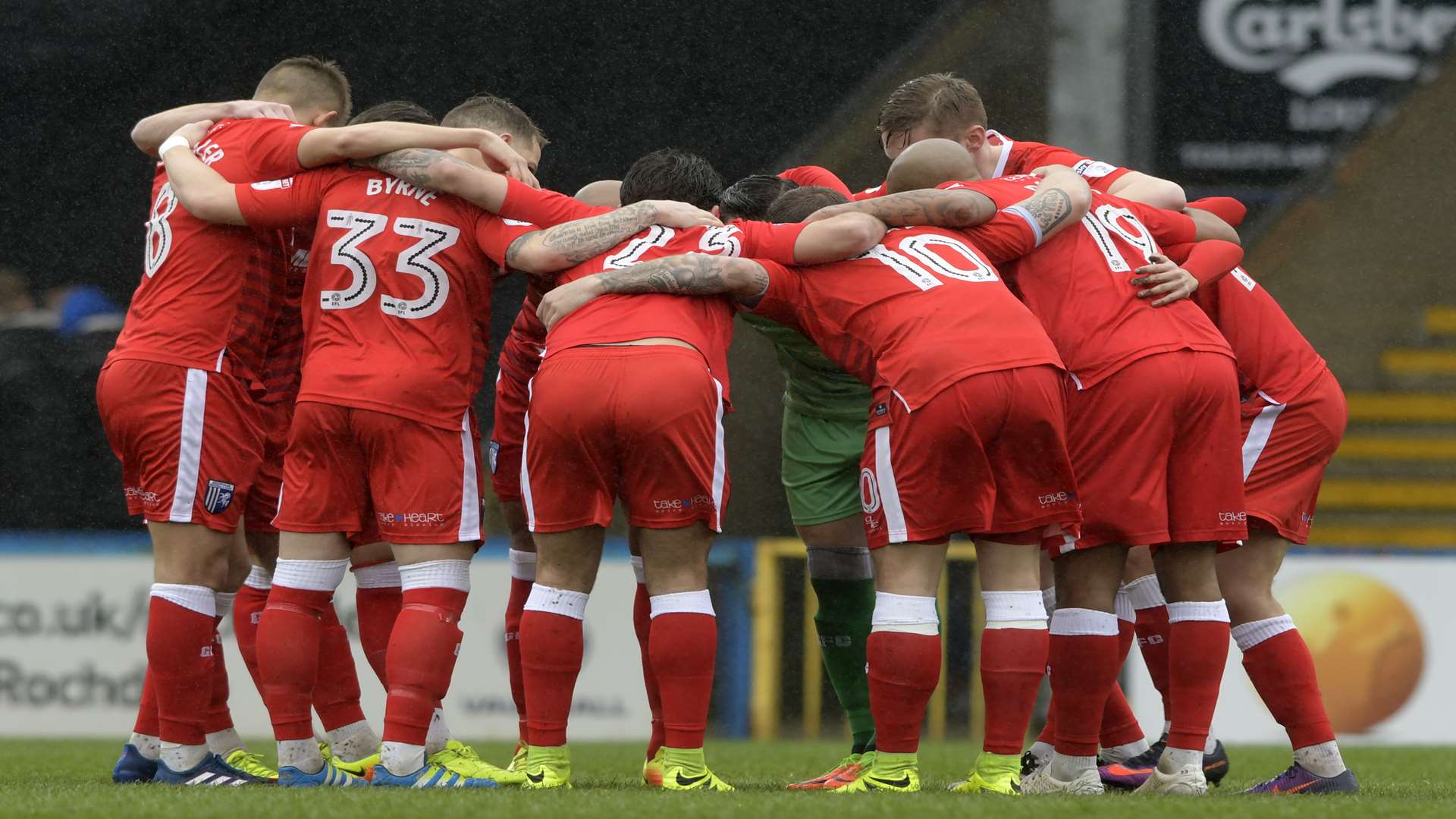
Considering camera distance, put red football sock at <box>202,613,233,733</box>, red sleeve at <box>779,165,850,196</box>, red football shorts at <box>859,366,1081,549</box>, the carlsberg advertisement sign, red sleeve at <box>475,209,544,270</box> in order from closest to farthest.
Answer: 1. red football shorts at <box>859,366,1081,549</box>
2. red sleeve at <box>475,209,544,270</box>
3. red football sock at <box>202,613,233,733</box>
4. red sleeve at <box>779,165,850,196</box>
5. the carlsberg advertisement sign

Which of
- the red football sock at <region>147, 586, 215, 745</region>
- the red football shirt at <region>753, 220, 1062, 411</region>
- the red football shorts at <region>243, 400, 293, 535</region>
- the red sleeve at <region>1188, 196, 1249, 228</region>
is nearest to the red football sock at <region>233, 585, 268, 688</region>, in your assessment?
the red football shorts at <region>243, 400, 293, 535</region>

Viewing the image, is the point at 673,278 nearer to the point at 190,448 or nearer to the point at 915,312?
the point at 915,312

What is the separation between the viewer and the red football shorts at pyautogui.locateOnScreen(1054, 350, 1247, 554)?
410 centimetres

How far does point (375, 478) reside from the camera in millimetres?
4184

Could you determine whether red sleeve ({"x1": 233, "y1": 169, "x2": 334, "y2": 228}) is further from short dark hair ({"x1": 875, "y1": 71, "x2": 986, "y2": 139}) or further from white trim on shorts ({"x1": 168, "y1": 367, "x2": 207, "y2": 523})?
short dark hair ({"x1": 875, "y1": 71, "x2": 986, "y2": 139})

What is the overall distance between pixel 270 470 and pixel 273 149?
0.93 m

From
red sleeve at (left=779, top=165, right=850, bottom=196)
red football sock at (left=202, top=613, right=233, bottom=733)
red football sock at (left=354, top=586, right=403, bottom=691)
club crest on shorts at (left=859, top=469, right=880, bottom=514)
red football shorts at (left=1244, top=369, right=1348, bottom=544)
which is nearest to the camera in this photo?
club crest on shorts at (left=859, top=469, right=880, bottom=514)

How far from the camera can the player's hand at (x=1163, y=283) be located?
14.1 ft

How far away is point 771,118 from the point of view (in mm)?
9031

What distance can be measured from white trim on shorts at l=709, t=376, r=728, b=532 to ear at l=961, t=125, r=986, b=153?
1.20 metres

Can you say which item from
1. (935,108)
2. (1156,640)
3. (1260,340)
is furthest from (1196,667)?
(935,108)

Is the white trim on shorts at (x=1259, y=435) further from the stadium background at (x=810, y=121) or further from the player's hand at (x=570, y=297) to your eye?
the stadium background at (x=810, y=121)

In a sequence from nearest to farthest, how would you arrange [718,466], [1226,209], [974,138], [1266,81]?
[718,466], [974,138], [1226,209], [1266,81]

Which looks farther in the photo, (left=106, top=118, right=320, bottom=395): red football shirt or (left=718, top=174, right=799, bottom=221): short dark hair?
(left=718, top=174, right=799, bottom=221): short dark hair
